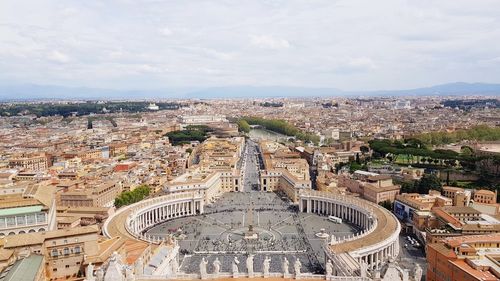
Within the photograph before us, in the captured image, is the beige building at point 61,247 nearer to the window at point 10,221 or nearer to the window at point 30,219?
the window at point 10,221

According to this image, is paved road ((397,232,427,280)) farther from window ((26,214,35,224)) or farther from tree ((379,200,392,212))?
window ((26,214,35,224))

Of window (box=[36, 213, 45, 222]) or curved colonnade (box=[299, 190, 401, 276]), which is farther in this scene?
window (box=[36, 213, 45, 222])

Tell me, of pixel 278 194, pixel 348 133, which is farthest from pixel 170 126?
pixel 278 194

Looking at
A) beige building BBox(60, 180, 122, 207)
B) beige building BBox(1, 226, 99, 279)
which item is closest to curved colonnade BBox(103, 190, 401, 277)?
beige building BBox(60, 180, 122, 207)

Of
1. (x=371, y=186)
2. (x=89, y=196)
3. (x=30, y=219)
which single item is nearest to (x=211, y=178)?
(x=89, y=196)

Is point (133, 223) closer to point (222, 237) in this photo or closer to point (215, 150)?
point (222, 237)

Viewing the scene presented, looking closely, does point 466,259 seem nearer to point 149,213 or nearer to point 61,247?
point 61,247
